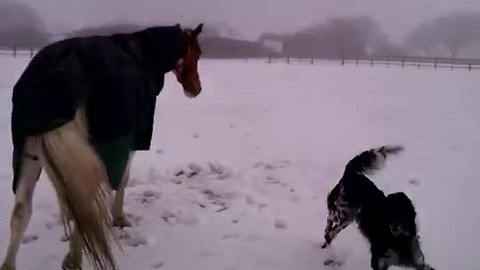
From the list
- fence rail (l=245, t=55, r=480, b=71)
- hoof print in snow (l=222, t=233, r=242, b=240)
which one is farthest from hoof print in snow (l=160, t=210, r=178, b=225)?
fence rail (l=245, t=55, r=480, b=71)

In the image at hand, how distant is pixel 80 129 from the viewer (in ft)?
10.3

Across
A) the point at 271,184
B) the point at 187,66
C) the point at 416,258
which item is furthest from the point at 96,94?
the point at 271,184

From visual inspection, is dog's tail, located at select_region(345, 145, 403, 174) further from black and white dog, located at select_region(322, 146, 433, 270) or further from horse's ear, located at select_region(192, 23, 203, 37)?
horse's ear, located at select_region(192, 23, 203, 37)

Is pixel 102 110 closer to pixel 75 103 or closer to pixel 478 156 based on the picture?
pixel 75 103

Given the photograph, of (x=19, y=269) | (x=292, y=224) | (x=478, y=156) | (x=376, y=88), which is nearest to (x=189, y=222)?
(x=292, y=224)

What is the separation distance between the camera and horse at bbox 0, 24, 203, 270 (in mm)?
3010

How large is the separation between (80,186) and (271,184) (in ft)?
11.7

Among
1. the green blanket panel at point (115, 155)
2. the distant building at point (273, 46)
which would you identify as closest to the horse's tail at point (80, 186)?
the green blanket panel at point (115, 155)

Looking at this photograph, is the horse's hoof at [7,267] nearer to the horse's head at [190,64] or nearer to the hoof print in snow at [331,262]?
the horse's head at [190,64]

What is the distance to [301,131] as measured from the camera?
10.2 metres

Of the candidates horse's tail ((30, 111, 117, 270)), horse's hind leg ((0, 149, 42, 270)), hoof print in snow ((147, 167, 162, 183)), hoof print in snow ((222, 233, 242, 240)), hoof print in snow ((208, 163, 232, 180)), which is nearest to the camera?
horse's tail ((30, 111, 117, 270))

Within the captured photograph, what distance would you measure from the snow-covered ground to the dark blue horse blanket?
3.67 feet

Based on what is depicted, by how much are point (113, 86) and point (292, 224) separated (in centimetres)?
253

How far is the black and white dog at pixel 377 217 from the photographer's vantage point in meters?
3.56
